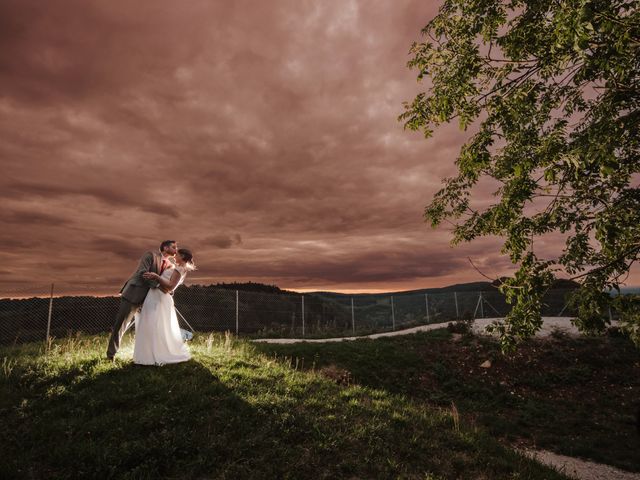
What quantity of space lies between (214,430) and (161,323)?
10.2 feet

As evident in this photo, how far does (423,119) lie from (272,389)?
566cm

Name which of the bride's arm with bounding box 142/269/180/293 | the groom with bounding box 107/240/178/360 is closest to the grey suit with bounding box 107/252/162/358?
the groom with bounding box 107/240/178/360

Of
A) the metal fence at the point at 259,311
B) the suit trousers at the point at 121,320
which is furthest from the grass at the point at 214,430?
the metal fence at the point at 259,311

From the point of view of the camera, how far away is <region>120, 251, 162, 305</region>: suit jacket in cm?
711

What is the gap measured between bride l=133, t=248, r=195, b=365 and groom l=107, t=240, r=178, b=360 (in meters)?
0.13

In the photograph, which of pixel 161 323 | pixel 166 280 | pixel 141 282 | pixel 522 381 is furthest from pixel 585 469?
pixel 141 282

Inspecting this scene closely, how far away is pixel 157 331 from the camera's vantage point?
7.14 meters

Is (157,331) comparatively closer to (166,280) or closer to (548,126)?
(166,280)

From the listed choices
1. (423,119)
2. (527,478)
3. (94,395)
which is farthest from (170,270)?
(527,478)

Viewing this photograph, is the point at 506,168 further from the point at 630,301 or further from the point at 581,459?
the point at 581,459

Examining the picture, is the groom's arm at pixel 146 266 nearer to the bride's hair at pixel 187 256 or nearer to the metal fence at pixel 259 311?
the bride's hair at pixel 187 256

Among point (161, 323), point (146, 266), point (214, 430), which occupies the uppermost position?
point (146, 266)

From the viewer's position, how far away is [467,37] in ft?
19.8

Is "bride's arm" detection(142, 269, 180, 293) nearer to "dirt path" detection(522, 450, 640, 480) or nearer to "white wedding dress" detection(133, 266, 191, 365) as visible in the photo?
"white wedding dress" detection(133, 266, 191, 365)
